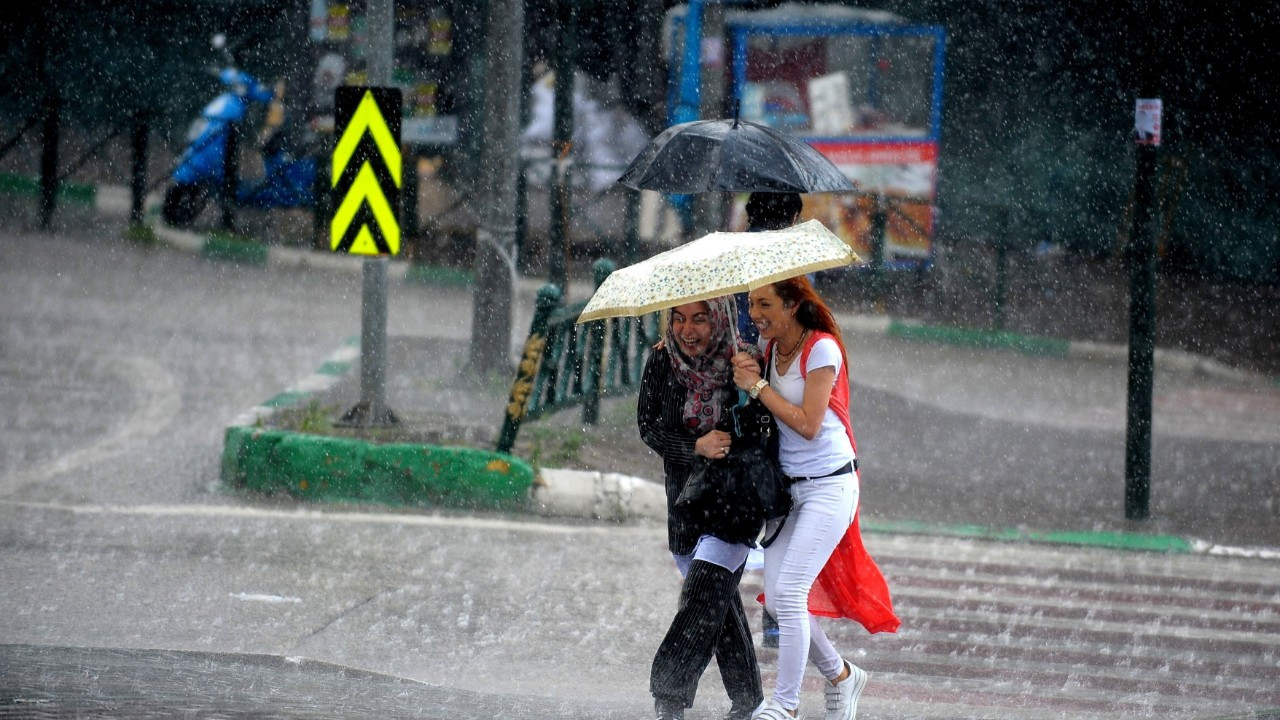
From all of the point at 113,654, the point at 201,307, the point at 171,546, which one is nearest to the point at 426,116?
the point at 201,307

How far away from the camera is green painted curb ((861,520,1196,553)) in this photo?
861cm

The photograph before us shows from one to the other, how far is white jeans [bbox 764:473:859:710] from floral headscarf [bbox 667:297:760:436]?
1.38 feet

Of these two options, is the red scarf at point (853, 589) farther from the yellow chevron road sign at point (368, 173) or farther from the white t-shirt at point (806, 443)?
the yellow chevron road sign at point (368, 173)

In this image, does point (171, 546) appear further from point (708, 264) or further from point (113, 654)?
point (708, 264)

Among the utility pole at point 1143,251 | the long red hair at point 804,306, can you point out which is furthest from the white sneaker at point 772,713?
the utility pole at point 1143,251

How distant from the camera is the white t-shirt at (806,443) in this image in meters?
5.10

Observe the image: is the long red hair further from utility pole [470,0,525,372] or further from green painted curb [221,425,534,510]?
utility pole [470,0,525,372]

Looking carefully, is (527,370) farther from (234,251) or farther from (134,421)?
(234,251)

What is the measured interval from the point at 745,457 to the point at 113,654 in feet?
8.65

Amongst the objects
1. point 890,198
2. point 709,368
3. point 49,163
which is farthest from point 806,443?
point 49,163

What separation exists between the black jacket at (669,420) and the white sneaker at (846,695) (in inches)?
29.3

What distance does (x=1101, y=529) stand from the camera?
8.91 metres

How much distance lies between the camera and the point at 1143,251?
8.68 meters

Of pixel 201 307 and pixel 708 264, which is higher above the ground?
pixel 708 264
